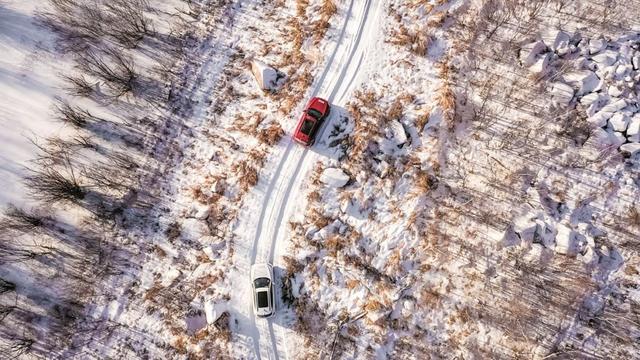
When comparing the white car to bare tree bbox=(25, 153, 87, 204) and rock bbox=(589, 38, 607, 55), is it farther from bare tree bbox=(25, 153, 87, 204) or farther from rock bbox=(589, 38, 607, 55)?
rock bbox=(589, 38, 607, 55)

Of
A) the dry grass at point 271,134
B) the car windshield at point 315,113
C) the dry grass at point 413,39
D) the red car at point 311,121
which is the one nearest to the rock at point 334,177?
the red car at point 311,121

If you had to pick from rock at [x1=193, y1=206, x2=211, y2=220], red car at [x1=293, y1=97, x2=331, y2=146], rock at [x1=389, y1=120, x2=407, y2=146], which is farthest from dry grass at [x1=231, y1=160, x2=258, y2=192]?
rock at [x1=389, y1=120, x2=407, y2=146]

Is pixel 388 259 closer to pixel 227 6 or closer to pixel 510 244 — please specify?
pixel 510 244

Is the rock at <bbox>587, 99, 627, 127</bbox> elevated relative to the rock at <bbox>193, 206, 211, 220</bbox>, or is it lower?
elevated

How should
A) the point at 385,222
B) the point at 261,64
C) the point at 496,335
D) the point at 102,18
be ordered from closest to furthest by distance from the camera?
the point at 496,335 < the point at 385,222 < the point at 261,64 < the point at 102,18

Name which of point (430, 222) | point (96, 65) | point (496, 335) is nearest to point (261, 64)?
point (96, 65)

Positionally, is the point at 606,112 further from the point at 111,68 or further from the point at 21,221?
the point at 21,221
